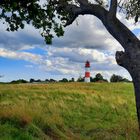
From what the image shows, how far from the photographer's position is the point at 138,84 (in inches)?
725

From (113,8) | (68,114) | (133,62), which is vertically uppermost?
(113,8)

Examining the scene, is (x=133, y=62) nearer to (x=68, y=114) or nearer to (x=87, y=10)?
(x=87, y=10)

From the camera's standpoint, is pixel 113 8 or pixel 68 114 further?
pixel 68 114

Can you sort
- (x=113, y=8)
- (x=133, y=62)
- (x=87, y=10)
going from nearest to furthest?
1. (x=133, y=62)
2. (x=113, y=8)
3. (x=87, y=10)

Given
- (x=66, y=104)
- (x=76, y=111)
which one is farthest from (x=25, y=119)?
(x=66, y=104)

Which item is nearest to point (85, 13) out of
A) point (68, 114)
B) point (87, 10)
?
point (87, 10)

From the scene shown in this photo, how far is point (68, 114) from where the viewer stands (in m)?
27.7

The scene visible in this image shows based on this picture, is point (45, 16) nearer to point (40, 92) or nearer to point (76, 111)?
point (76, 111)

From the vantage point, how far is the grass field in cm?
1825

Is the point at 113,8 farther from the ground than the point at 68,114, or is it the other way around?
the point at 113,8

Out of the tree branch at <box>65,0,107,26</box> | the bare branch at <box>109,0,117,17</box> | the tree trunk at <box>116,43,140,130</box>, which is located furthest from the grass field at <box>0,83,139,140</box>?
the tree branch at <box>65,0,107,26</box>

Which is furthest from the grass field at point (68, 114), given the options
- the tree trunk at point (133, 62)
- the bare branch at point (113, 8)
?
the bare branch at point (113, 8)

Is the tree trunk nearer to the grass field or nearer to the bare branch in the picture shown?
the grass field

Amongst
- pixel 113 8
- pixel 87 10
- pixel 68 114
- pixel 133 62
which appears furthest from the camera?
pixel 68 114
